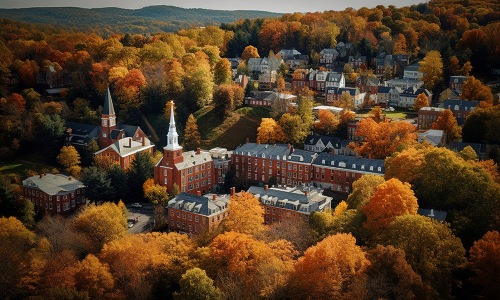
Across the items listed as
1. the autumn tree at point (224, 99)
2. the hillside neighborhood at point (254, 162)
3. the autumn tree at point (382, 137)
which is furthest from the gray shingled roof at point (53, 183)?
the autumn tree at point (382, 137)

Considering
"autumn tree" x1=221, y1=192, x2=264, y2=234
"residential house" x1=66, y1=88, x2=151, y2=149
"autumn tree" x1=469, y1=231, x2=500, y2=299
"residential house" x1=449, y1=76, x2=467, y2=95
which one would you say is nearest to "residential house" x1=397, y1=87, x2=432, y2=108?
"residential house" x1=449, y1=76, x2=467, y2=95

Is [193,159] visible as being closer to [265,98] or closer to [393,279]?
[265,98]

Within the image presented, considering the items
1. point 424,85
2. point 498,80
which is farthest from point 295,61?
point 498,80

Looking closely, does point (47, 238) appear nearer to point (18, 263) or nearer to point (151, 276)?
point (18, 263)

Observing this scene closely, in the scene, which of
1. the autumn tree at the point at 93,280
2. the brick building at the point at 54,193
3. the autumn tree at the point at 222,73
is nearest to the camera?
the autumn tree at the point at 93,280

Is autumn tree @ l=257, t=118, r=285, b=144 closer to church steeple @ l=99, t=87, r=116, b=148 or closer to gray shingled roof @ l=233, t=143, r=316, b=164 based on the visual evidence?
gray shingled roof @ l=233, t=143, r=316, b=164

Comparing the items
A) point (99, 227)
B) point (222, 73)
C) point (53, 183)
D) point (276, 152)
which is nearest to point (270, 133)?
point (276, 152)

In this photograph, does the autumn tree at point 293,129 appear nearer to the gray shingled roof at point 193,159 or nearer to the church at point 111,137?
the gray shingled roof at point 193,159
